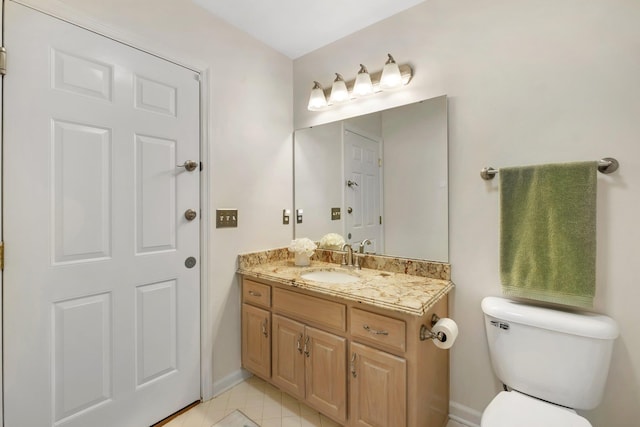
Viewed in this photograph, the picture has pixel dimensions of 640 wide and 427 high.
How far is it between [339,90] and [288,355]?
1.72m

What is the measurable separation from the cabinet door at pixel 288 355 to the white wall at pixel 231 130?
1.23 ft

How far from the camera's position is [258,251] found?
2035mm

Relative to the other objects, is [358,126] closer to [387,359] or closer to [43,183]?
[387,359]

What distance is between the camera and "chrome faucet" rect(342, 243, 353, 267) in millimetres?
1940

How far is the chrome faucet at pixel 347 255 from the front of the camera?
1.94m

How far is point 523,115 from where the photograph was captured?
1386 millimetres

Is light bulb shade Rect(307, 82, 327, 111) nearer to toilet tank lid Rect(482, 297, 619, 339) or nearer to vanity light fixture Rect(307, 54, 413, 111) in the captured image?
vanity light fixture Rect(307, 54, 413, 111)

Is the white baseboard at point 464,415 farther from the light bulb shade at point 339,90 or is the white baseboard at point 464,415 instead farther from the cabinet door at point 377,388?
the light bulb shade at point 339,90

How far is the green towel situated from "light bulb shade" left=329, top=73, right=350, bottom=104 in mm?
1088

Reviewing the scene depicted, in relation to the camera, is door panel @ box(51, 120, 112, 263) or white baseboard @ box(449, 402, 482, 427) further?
white baseboard @ box(449, 402, 482, 427)

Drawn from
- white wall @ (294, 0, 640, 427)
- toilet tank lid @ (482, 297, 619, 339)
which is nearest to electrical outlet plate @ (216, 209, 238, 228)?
white wall @ (294, 0, 640, 427)

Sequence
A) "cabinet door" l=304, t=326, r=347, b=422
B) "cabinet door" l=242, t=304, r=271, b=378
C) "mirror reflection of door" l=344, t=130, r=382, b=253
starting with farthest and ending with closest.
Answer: "mirror reflection of door" l=344, t=130, r=382, b=253, "cabinet door" l=242, t=304, r=271, b=378, "cabinet door" l=304, t=326, r=347, b=422

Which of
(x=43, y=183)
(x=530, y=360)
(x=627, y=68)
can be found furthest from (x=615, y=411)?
(x=43, y=183)

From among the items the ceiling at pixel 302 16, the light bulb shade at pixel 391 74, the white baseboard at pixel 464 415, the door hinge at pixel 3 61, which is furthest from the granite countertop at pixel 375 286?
the ceiling at pixel 302 16
